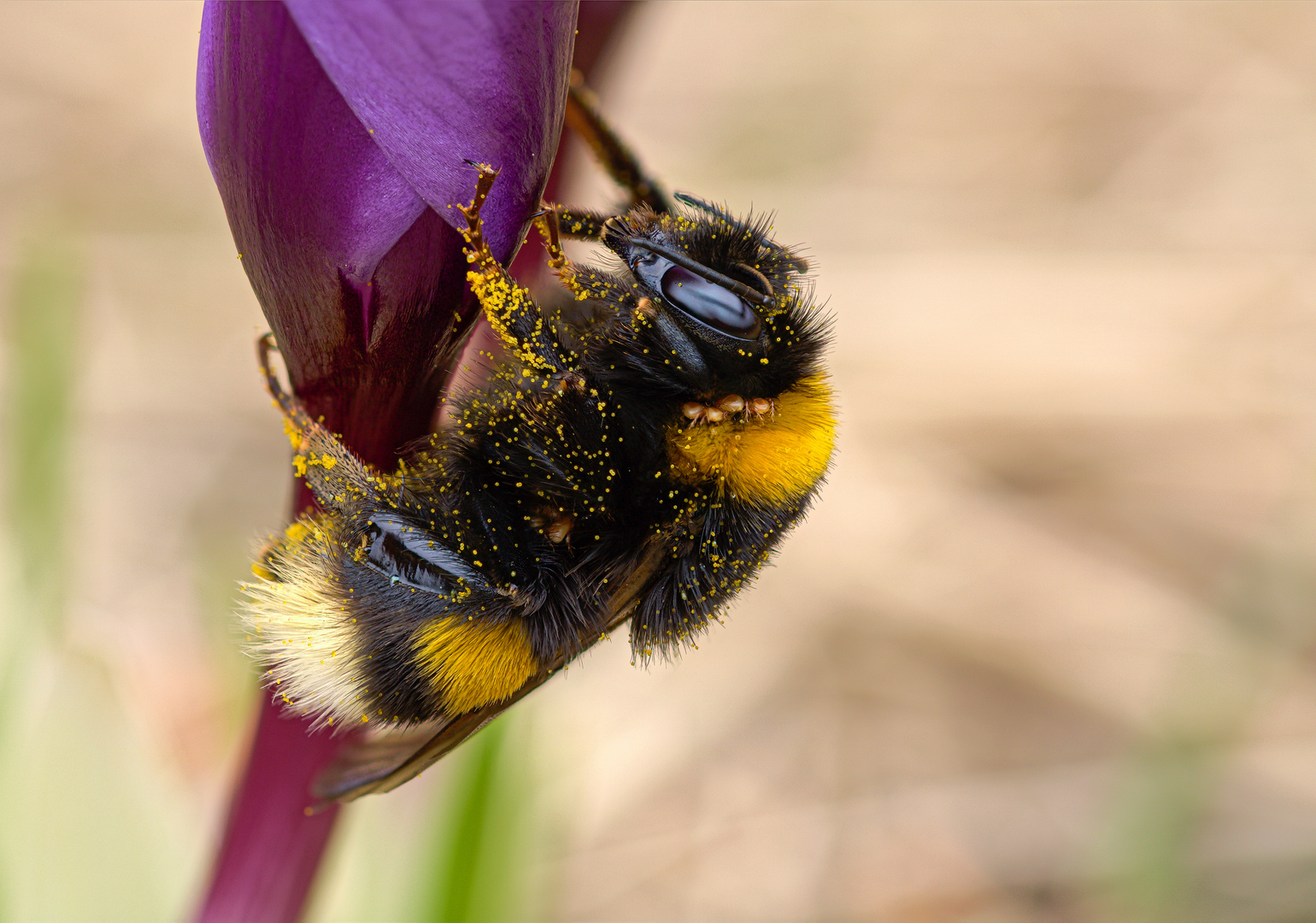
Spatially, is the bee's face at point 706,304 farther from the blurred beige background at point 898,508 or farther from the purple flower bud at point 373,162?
the blurred beige background at point 898,508

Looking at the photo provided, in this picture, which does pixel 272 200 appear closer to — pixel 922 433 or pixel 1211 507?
pixel 922 433

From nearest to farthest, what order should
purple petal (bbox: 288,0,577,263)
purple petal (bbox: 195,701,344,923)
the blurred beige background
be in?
purple petal (bbox: 288,0,577,263) → purple petal (bbox: 195,701,344,923) → the blurred beige background

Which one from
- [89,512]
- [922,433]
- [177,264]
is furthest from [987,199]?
[89,512]

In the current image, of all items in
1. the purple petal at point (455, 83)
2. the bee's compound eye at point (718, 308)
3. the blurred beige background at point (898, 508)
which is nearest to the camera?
the purple petal at point (455, 83)

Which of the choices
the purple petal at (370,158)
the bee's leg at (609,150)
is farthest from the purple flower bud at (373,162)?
the bee's leg at (609,150)

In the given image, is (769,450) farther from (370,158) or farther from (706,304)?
(370,158)

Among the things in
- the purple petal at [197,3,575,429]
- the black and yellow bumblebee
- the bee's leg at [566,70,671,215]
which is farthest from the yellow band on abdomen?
the bee's leg at [566,70,671,215]

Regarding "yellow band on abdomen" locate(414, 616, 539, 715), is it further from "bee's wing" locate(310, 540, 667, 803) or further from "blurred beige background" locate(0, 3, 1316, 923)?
"blurred beige background" locate(0, 3, 1316, 923)
